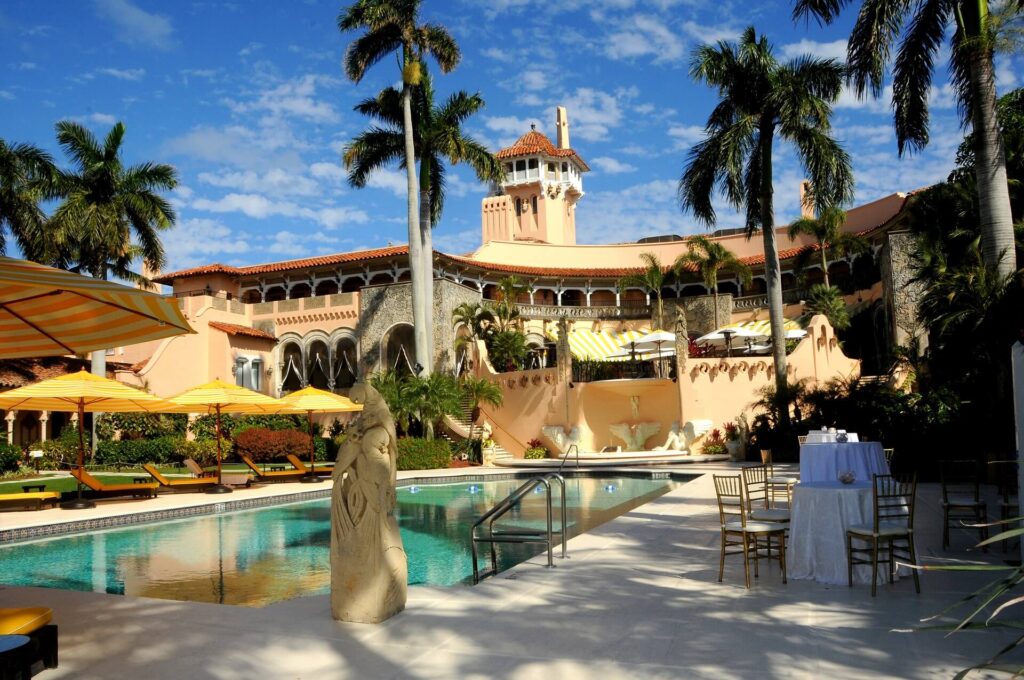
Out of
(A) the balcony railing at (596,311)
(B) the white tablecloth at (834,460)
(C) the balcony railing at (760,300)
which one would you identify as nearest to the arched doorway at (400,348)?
(A) the balcony railing at (596,311)

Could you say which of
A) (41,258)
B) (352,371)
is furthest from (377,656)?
(352,371)

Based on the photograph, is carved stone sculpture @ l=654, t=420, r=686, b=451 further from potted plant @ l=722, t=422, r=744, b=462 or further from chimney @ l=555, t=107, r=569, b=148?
chimney @ l=555, t=107, r=569, b=148

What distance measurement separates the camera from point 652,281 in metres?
40.7

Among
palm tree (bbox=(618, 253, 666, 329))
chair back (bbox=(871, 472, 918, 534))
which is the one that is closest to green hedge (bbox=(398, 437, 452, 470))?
palm tree (bbox=(618, 253, 666, 329))

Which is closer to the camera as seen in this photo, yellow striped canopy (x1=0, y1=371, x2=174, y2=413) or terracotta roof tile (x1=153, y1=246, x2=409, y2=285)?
yellow striped canopy (x1=0, y1=371, x2=174, y2=413)

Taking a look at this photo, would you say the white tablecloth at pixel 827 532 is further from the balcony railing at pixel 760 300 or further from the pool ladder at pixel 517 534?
the balcony railing at pixel 760 300

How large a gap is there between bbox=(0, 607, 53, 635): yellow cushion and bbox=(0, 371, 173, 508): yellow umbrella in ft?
39.8

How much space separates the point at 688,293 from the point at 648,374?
644 inches

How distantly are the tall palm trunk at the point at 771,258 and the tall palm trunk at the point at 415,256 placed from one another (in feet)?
39.6

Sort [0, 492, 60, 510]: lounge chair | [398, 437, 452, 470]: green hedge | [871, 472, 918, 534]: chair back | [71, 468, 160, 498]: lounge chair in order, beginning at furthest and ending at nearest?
[398, 437, 452, 470]: green hedge → [71, 468, 160, 498]: lounge chair → [0, 492, 60, 510]: lounge chair → [871, 472, 918, 534]: chair back

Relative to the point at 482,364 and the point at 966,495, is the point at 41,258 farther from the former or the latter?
the point at 966,495

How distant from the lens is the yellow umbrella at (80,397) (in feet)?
53.1

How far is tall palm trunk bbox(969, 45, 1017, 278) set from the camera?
13.2 meters

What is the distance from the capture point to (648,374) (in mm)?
32312
